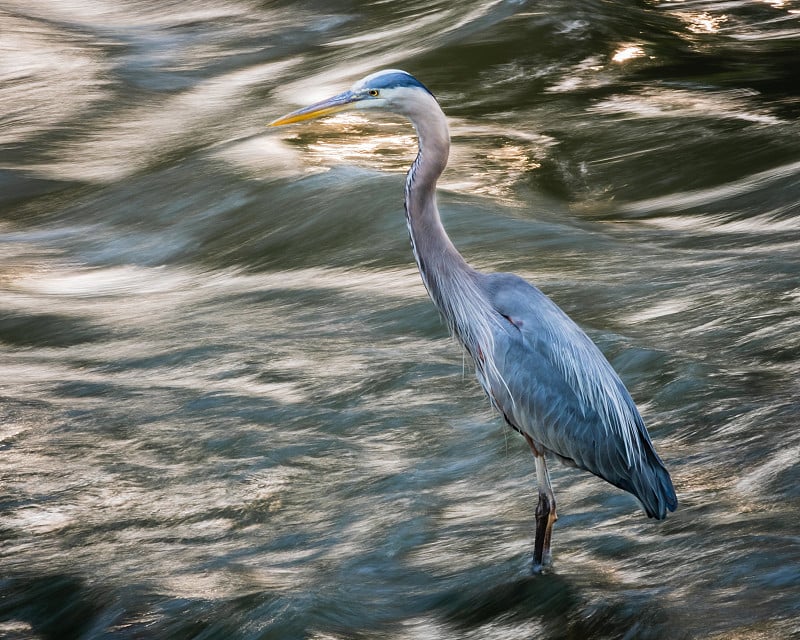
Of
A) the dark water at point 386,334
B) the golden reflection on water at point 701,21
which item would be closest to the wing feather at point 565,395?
the dark water at point 386,334

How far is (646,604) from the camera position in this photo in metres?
4.41

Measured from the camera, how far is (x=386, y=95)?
204 inches

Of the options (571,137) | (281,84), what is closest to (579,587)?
(571,137)

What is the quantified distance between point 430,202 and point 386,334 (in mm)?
3551

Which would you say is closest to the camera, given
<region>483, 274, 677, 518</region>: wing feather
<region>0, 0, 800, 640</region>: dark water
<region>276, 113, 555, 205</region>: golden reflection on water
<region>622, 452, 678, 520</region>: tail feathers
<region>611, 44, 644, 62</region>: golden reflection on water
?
<region>622, 452, 678, 520</region>: tail feathers

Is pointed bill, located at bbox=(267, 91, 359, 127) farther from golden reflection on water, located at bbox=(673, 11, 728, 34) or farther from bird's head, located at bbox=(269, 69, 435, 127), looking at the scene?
golden reflection on water, located at bbox=(673, 11, 728, 34)

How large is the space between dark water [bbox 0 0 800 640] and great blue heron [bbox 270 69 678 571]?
0.40 meters

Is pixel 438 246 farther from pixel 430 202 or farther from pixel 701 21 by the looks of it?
pixel 701 21

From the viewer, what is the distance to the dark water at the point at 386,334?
5.11m

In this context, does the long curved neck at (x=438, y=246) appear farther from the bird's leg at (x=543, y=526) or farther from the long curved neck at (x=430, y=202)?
the bird's leg at (x=543, y=526)

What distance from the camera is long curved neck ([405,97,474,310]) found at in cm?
516

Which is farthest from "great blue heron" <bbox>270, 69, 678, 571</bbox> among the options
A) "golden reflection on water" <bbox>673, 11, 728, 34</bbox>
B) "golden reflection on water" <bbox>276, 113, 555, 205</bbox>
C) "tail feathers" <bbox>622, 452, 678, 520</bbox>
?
"golden reflection on water" <bbox>673, 11, 728, 34</bbox>

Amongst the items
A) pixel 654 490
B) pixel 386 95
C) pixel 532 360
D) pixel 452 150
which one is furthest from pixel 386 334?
pixel 452 150

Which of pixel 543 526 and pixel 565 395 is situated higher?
pixel 565 395
